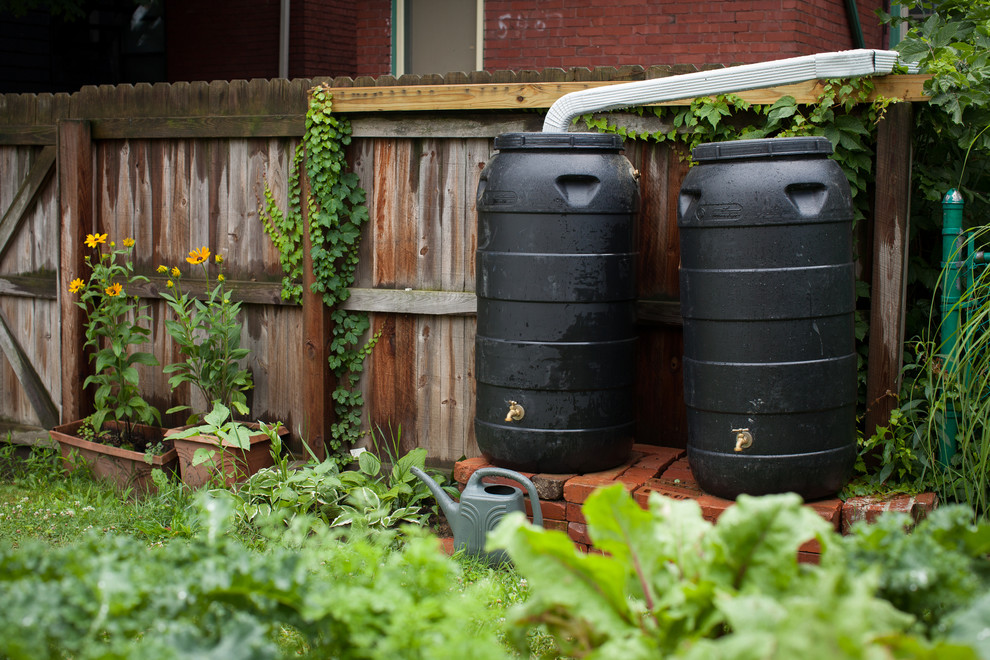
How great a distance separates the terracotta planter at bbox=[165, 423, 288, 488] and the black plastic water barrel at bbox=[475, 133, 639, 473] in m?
1.45

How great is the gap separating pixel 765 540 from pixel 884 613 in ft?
1.10

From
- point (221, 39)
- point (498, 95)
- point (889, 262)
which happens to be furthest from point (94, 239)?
point (221, 39)

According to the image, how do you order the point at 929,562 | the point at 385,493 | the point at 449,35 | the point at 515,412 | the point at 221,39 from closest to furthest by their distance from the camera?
the point at 929,562
the point at 515,412
the point at 385,493
the point at 449,35
the point at 221,39

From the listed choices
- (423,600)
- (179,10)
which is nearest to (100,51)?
(179,10)

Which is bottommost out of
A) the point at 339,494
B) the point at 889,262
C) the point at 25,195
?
the point at 339,494

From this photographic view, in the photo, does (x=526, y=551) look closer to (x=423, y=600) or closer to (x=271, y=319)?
(x=423, y=600)

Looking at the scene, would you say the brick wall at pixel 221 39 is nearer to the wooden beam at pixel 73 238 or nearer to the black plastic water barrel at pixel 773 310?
the wooden beam at pixel 73 238

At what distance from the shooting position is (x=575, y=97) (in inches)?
145

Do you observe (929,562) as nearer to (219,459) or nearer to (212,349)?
(219,459)

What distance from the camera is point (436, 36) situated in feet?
27.9

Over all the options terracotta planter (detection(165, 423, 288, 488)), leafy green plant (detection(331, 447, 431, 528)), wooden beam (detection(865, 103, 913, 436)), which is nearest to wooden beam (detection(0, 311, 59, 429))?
terracotta planter (detection(165, 423, 288, 488))

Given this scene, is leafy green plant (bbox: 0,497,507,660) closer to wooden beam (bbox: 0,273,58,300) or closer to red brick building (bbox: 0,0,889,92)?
wooden beam (bbox: 0,273,58,300)

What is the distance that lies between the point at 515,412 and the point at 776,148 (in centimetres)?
136

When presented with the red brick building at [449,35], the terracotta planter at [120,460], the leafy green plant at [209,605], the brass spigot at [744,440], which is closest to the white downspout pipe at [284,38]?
the red brick building at [449,35]
